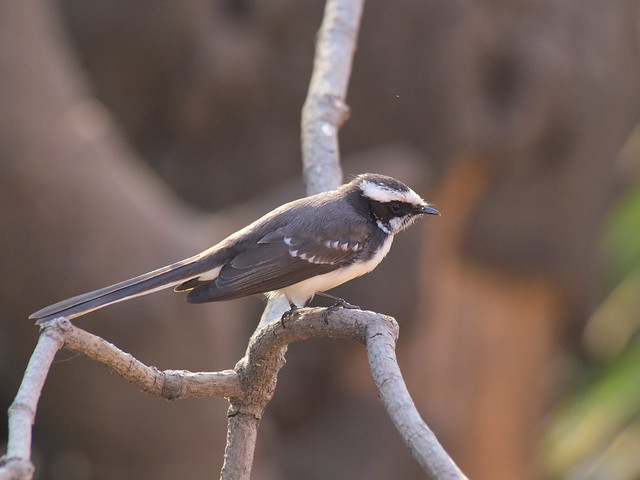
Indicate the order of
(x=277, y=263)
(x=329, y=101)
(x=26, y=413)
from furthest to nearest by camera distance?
1. (x=329, y=101)
2. (x=277, y=263)
3. (x=26, y=413)

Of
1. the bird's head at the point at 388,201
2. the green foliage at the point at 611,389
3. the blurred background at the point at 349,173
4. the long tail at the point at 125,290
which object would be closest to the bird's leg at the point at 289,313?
the long tail at the point at 125,290

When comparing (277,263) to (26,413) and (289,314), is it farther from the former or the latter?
(26,413)

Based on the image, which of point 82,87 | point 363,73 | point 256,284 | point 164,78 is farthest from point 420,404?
point 256,284

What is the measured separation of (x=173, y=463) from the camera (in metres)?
6.51

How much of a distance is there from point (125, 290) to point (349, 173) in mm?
5243

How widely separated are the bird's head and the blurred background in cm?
260

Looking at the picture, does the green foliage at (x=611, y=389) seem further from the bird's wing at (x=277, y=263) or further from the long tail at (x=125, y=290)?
the long tail at (x=125, y=290)

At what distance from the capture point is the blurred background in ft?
20.5

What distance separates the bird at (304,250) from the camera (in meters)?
3.57

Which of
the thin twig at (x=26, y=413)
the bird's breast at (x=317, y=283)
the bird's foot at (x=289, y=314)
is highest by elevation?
the bird's breast at (x=317, y=283)

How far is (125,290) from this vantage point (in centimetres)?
332

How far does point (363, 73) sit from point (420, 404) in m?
3.71

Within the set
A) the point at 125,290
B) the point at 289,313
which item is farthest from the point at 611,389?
the point at 125,290

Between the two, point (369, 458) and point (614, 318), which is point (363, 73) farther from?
point (614, 318)
